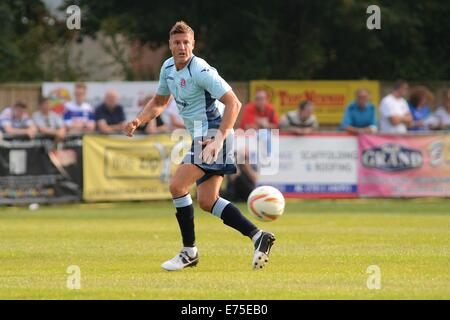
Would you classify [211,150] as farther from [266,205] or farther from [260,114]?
[260,114]

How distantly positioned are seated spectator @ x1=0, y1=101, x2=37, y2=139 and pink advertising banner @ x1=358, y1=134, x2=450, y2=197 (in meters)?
6.16

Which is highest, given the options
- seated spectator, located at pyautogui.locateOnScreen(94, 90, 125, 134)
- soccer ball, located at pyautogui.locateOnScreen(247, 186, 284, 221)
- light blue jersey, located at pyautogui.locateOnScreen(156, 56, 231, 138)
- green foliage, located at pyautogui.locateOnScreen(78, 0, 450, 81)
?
green foliage, located at pyautogui.locateOnScreen(78, 0, 450, 81)

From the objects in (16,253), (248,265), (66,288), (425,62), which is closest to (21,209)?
(16,253)

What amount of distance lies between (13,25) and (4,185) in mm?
11627

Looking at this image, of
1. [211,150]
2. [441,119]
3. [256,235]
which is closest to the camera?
[211,150]

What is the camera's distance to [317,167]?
21.9 meters

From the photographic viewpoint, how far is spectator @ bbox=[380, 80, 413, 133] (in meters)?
22.8

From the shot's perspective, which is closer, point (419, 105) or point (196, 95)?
point (196, 95)

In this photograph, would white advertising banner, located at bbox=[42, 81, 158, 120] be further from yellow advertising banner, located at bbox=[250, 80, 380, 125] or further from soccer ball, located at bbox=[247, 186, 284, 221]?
soccer ball, located at bbox=[247, 186, 284, 221]

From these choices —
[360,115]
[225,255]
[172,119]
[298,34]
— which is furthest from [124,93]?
[225,255]

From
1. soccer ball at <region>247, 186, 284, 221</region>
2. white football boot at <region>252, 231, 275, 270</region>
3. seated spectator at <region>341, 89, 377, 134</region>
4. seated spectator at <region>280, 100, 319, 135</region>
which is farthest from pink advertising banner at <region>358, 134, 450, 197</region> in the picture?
white football boot at <region>252, 231, 275, 270</region>

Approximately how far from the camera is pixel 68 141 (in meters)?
21.3

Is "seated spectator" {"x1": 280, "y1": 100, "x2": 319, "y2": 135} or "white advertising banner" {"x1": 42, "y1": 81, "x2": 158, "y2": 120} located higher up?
"white advertising banner" {"x1": 42, "y1": 81, "x2": 158, "y2": 120}

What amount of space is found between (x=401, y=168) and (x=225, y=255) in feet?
34.7
